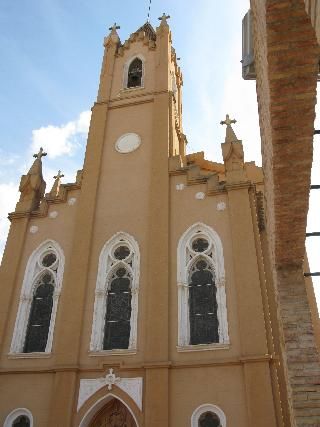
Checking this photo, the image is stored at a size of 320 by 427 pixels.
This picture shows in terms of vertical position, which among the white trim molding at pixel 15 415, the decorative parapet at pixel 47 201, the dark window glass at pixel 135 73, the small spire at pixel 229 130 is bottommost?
the white trim molding at pixel 15 415

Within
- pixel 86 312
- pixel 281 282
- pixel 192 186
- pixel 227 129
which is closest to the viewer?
pixel 281 282

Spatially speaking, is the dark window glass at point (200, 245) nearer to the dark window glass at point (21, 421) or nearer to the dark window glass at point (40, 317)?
the dark window glass at point (40, 317)

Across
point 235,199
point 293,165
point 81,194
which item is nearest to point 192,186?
point 235,199

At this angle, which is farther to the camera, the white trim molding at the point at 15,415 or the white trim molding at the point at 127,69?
the white trim molding at the point at 127,69

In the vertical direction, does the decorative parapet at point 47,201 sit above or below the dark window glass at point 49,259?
above

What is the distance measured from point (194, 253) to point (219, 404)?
428 cm

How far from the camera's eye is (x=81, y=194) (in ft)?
48.3

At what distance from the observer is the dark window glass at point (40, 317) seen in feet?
40.3

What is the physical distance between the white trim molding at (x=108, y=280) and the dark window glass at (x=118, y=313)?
0.14 metres

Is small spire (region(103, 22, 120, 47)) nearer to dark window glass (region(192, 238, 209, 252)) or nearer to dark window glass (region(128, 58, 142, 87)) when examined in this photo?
dark window glass (region(128, 58, 142, 87))

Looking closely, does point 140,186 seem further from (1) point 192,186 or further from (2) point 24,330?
(2) point 24,330

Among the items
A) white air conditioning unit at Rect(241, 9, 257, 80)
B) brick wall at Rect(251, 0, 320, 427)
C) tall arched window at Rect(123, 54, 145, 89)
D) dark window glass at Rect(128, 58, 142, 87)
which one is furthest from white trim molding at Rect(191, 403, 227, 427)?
dark window glass at Rect(128, 58, 142, 87)

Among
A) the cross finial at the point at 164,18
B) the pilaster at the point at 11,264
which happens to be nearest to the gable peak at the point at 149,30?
the cross finial at the point at 164,18

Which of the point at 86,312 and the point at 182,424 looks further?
the point at 86,312
